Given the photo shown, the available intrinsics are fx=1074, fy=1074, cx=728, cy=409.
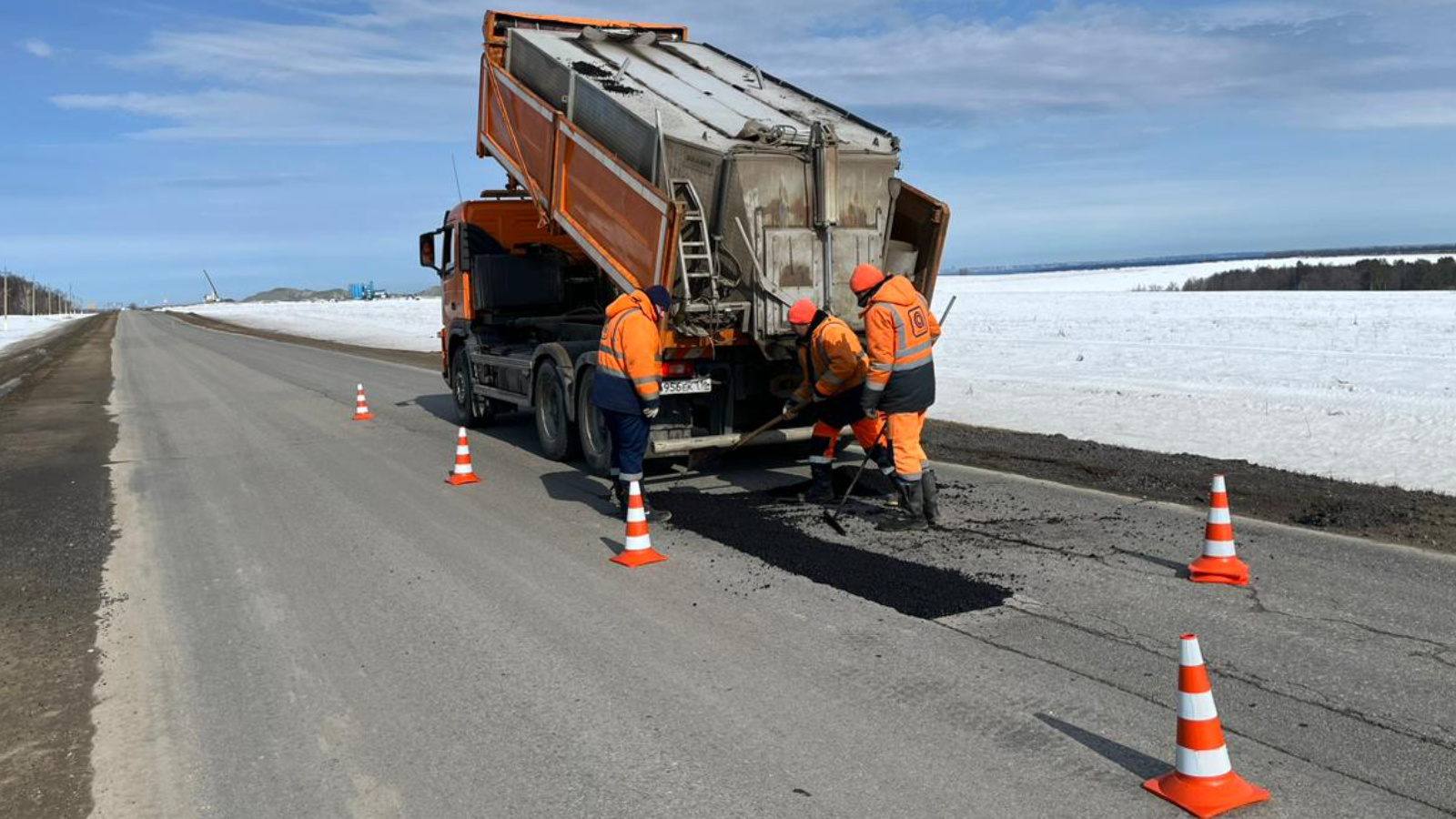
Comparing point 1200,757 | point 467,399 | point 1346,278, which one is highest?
point 1346,278

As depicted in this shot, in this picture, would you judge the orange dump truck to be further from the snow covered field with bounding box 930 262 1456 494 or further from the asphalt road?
the snow covered field with bounding box 930 262 1456 494

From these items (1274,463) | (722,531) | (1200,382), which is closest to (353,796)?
(722,531)

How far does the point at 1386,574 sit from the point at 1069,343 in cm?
1983

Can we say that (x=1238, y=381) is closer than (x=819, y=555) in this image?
No

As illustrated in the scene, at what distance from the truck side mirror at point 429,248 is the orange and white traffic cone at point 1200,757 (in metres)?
11.9

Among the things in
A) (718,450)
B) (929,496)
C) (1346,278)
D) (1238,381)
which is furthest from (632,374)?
(1346,278)

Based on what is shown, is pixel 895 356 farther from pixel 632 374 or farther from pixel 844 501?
pixel 632 374

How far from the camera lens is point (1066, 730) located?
3.97m

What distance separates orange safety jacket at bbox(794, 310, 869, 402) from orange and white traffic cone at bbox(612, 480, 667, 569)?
6.29 feet

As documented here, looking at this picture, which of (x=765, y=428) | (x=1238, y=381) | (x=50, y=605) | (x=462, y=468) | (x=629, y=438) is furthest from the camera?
(x=1238, y=381)

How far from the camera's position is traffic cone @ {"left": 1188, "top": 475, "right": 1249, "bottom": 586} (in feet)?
18.8


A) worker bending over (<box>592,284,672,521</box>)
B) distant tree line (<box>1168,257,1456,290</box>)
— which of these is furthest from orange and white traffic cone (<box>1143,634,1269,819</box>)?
distant tree line (<box>1168,257,1456,290</box>)

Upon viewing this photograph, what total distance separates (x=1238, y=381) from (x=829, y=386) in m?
11.1

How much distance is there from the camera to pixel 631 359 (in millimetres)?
7660
